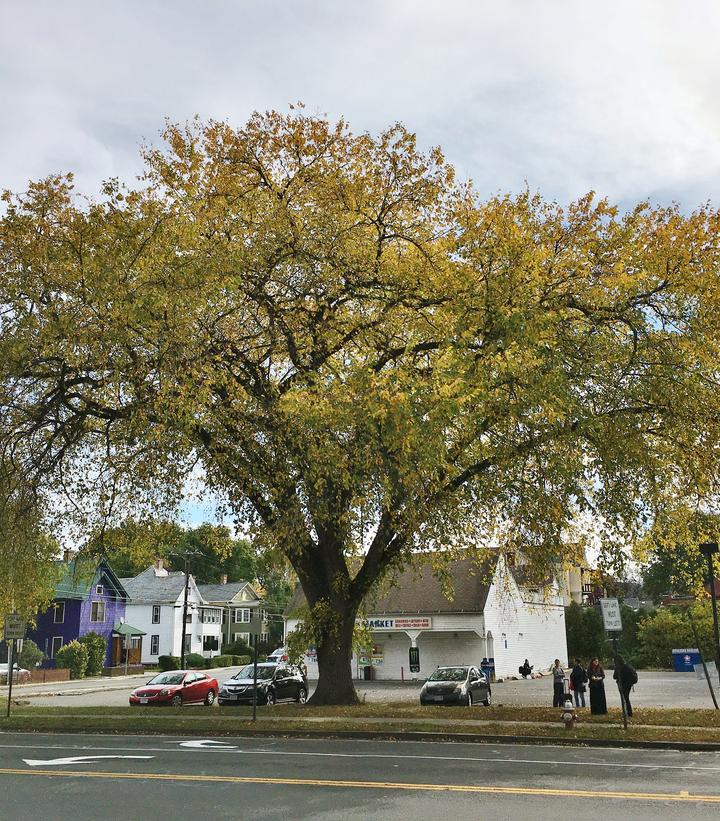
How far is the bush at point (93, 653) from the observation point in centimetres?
5559

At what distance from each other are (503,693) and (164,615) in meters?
43.5

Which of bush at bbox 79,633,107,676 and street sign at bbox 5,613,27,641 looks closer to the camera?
street sign at bbox 5,613,27,641

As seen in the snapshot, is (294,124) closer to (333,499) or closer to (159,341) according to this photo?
(159,341)

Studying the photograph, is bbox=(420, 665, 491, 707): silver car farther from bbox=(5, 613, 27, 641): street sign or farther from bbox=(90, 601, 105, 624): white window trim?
bbox=(90, 601, 105, 624): white window trim

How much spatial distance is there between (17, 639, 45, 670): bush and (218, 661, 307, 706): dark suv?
27.0 m

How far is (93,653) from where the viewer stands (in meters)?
55.7

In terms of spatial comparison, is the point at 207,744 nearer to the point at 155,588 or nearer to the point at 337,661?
the point at 337,661

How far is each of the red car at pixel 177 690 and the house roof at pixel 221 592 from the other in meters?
49.5

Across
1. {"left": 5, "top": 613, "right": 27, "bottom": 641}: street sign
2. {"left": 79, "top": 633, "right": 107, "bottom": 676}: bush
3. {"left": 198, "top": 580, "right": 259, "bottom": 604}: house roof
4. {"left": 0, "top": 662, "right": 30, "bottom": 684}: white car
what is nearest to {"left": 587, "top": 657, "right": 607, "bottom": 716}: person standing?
{"left": 5, "top": 613, "right": 27, "bottom": 641}: street sign

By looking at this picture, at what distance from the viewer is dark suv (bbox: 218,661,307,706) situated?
27719mm

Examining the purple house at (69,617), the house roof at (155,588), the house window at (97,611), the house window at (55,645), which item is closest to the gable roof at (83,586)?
the purple house at (69,617)

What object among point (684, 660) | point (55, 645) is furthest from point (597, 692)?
point (55, 645)

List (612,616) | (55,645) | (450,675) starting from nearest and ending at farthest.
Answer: (612,616)
(450,675)
(55,645)

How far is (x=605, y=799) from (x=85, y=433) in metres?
16.0
